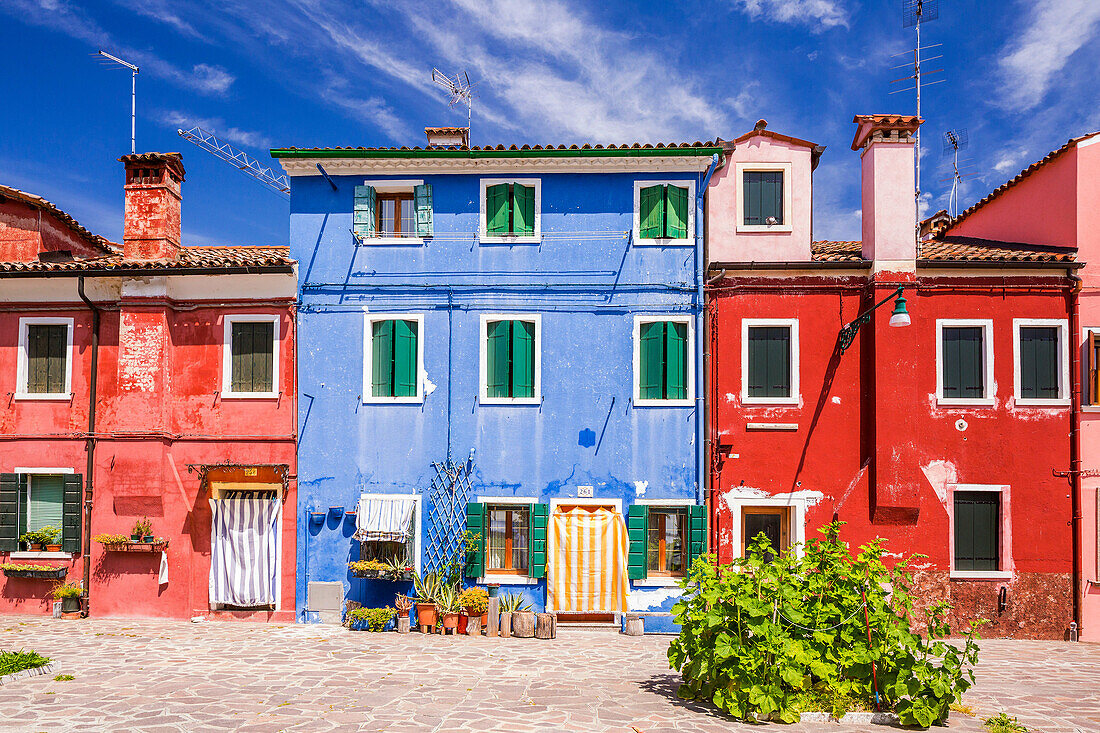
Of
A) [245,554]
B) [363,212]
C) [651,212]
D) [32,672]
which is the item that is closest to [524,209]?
[651,212]

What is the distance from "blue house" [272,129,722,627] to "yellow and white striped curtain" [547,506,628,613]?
0.03 metres

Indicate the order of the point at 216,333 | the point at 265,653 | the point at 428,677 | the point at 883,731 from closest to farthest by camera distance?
the point at 883,731, the point at 428,677, the point at 265,653, the point at 216,333

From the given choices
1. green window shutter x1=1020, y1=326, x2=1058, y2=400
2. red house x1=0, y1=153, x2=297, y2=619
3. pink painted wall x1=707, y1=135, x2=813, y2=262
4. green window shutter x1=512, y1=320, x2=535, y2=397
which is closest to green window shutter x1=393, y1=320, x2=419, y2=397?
green window shutter x1=512, y1=320, x2=535, y2=397

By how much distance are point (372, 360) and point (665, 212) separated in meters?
6.85

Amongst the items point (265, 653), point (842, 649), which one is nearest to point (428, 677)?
point (265, 653)

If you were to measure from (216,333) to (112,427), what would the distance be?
2895 mm

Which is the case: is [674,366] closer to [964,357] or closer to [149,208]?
[964,357]

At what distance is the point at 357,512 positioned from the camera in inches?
582

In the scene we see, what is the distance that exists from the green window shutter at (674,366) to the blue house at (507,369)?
0.14 ft

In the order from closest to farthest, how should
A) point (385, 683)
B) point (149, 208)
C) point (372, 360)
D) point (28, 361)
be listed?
point (385, 683)
point (372, 360)
point (28, 361)
point (149, 208)

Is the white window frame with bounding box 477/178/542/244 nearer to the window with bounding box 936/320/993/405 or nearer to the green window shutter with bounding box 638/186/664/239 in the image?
the green window shutter with bounding box 638/186/664/239

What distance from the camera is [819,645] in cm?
891

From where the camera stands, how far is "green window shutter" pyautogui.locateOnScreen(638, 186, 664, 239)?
1530 cm

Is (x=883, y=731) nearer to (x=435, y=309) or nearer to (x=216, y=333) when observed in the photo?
(x=435, y=309)
